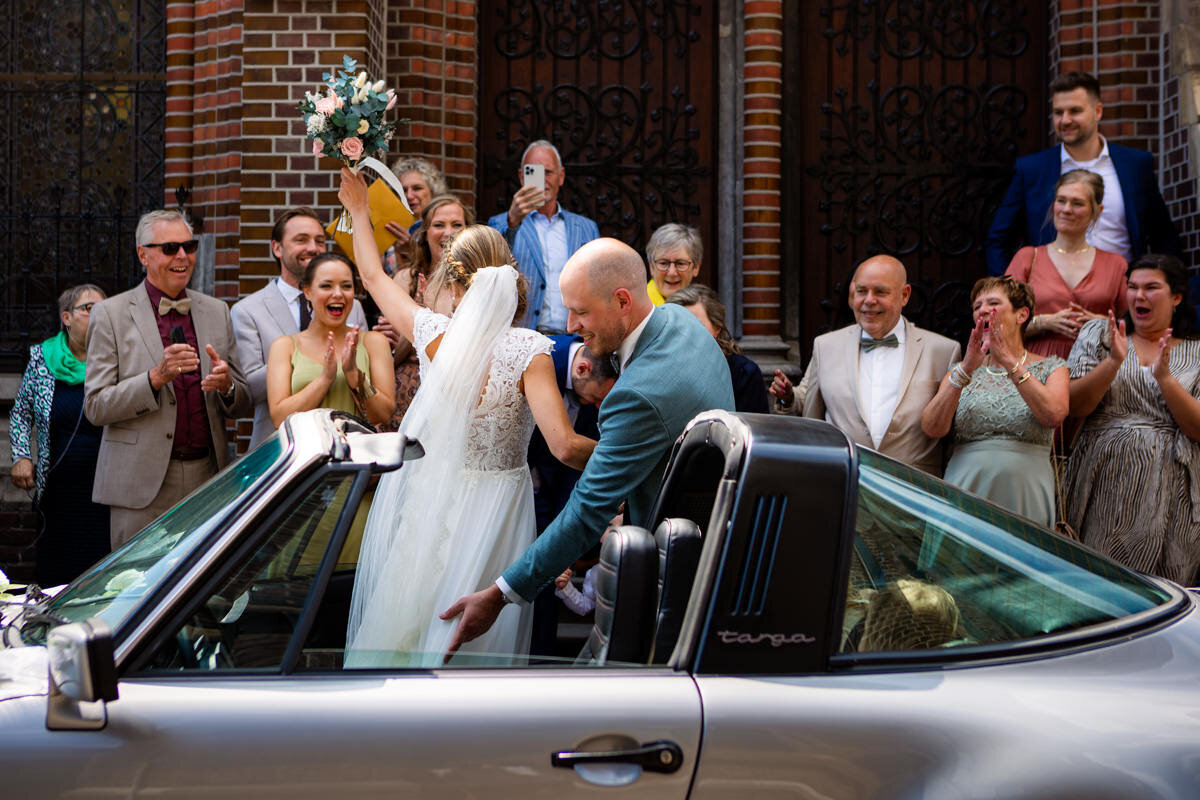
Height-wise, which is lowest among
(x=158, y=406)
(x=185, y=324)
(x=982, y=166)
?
(x=158, y=406)

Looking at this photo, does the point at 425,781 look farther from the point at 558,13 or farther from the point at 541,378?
the point at 558,13

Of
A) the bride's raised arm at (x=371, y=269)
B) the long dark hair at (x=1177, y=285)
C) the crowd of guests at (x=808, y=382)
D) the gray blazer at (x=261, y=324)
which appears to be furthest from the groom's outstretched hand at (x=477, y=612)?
the long dark hair at (x=1177, y=285)

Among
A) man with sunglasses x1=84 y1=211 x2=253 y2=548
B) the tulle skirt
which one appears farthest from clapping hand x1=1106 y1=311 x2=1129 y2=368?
man with sunglasses x1=84 y1=211 x2=253 y2=548

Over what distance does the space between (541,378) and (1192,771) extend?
2.34 meters

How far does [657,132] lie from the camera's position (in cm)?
888

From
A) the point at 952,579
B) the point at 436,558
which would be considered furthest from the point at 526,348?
the point at 952,579

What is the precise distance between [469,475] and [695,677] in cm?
203

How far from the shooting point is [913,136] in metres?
8.84

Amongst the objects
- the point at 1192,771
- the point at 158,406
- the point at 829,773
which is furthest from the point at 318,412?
the point at 158,406

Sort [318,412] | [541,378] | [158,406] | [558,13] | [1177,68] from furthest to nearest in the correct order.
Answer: [558,13]
[1177,68]
[158,406]
[541,378]
[318,412]

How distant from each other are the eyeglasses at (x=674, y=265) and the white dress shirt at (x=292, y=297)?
1783 mm

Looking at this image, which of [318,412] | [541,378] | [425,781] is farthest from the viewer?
[541,378]

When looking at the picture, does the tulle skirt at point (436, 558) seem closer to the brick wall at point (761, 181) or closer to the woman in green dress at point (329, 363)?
the woman in green dress at point (329, 363)

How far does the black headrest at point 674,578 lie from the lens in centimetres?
251
